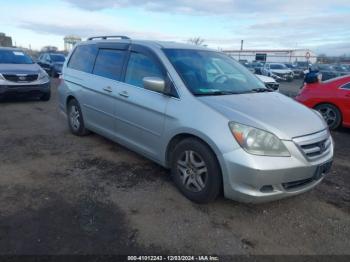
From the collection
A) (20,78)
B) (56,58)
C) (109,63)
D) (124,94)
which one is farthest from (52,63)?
(124,94)

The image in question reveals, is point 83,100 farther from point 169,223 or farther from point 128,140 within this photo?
point 169,223

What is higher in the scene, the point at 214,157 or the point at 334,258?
the point at 214,157

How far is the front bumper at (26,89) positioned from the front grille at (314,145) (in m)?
8.64

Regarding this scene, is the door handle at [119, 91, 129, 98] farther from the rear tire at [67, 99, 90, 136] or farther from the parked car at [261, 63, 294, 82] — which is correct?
the parked car at [261, 63, 294, 82]

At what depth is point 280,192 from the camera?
3207 millimetres

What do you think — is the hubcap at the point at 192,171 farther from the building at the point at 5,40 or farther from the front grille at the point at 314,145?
the building at the point at 5,40

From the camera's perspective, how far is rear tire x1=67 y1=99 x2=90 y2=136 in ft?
19.3

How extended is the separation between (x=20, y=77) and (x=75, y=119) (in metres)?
4.54

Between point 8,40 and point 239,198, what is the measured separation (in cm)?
6048

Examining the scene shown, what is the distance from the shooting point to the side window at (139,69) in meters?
4.16

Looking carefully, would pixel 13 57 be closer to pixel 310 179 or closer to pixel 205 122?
pixel 205 122

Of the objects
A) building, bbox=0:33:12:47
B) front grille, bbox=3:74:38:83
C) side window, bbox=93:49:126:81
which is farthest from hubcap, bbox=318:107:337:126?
building, bbox=0:33:12:47

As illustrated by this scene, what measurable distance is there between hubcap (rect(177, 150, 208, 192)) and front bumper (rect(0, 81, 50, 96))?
24.5 feet

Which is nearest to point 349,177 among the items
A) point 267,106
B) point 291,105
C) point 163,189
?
point 291,105
